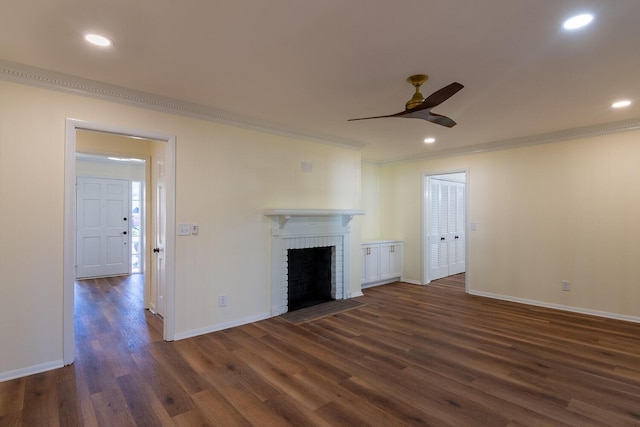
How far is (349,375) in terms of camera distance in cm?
271

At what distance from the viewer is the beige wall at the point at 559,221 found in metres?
4.10

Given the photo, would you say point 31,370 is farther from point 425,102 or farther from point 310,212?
point 425,102

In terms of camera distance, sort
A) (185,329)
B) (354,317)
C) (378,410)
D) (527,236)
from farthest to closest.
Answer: (527,236), (354,317), (185,329), (378,410)

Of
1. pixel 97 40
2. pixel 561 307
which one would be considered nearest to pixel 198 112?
Answer: pixel 97 40

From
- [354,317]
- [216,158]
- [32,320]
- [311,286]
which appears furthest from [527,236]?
[32,320]

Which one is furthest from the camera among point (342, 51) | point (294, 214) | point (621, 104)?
point (294, 214)

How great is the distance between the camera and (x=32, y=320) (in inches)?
107

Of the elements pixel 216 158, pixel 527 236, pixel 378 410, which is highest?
pixel 216 158

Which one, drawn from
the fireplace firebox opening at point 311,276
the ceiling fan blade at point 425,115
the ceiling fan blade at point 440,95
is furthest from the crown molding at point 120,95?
the ceiling fan blade at point 440,95

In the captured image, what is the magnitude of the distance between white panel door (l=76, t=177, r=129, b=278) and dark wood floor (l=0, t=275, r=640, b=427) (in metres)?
2.94

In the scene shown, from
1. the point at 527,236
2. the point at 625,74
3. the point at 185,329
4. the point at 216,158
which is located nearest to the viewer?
the point at 625,74

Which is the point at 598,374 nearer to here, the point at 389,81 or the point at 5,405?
the point at 389,81

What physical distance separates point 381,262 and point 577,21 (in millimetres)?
4610

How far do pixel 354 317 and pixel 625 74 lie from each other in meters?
3.56
